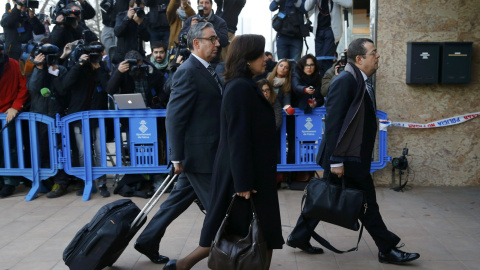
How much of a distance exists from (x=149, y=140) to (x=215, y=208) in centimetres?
387

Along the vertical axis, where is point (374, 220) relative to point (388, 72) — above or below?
below

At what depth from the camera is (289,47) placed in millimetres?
8961

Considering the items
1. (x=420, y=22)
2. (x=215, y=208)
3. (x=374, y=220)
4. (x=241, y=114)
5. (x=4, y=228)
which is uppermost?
(x=420, y=22)

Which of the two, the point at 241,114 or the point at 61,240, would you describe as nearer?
the point at 241,114

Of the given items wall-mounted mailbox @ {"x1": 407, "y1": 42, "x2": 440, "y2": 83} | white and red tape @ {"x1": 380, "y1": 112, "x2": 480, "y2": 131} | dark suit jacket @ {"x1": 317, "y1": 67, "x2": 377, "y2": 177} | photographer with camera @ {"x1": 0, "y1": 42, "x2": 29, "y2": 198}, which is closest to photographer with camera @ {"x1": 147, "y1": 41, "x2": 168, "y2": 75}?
photographer with camera @ {"x1": 0, "y1": 42, "x2": 29, "y2": 198}

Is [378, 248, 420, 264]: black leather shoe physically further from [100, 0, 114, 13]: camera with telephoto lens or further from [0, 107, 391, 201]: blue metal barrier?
[100, 0, 114, 13]: camera with telephoto lens

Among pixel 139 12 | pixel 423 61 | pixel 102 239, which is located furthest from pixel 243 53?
pixel 139 12

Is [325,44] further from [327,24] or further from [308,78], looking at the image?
[308,78]

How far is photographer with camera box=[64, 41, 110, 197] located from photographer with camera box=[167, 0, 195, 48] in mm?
1838

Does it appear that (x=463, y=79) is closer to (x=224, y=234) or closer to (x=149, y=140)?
(x=149, y=140)

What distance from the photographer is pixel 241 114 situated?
128 inches

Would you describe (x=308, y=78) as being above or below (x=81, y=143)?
above

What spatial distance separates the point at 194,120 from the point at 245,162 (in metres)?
0.84

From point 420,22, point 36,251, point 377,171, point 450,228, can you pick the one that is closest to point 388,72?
point 420,22
